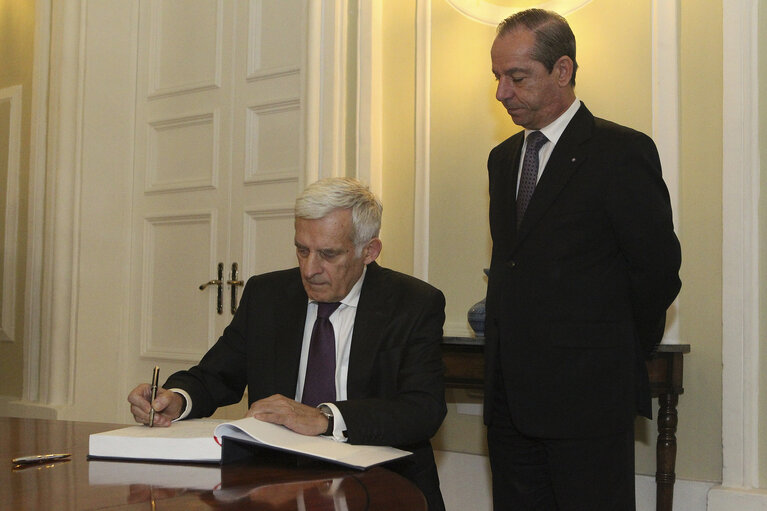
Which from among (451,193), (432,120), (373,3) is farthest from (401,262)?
(373,3)

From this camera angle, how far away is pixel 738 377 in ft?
10.1

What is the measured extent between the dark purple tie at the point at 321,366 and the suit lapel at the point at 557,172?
63 centimetres

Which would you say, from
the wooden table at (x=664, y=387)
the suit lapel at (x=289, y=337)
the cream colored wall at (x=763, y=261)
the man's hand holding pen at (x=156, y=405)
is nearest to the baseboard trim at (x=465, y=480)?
the wooden table at (x=664, y=387)

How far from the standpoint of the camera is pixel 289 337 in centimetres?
226

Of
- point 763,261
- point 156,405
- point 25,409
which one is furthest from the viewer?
point 25,409

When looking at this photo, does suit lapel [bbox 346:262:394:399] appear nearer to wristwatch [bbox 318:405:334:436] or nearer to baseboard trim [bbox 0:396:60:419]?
wristwatch [bbox 318:405:334:436]

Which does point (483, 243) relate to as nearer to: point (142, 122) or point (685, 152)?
point (685, 152)

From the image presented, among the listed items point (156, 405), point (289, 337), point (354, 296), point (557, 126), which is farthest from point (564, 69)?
point (156, 405)

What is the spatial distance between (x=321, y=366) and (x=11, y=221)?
3801 millimetres

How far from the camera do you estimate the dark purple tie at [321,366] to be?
220 centimetres

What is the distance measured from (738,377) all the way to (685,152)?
2.82ft

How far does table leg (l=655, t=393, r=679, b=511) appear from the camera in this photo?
2986mm

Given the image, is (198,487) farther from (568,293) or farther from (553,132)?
(553,132)

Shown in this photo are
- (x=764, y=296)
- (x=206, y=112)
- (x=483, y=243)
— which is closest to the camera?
(x=764, y=296)
